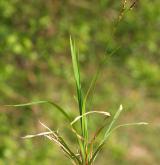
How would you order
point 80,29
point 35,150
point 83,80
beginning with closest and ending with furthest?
point 35,150
point 80,29
point 83,80

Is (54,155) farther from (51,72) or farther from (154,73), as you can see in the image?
(154,73)

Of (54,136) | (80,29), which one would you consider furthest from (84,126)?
(80,29)

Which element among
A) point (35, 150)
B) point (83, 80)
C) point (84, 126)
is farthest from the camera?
point (83, 80)

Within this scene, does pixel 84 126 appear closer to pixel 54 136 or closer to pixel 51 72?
pixel 54 136

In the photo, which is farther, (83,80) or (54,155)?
(83,80)

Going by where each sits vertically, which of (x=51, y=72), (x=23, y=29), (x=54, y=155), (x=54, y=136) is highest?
(x=54, y=136)

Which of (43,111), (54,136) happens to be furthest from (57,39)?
(54,136)

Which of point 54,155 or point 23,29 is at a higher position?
point 23,29
